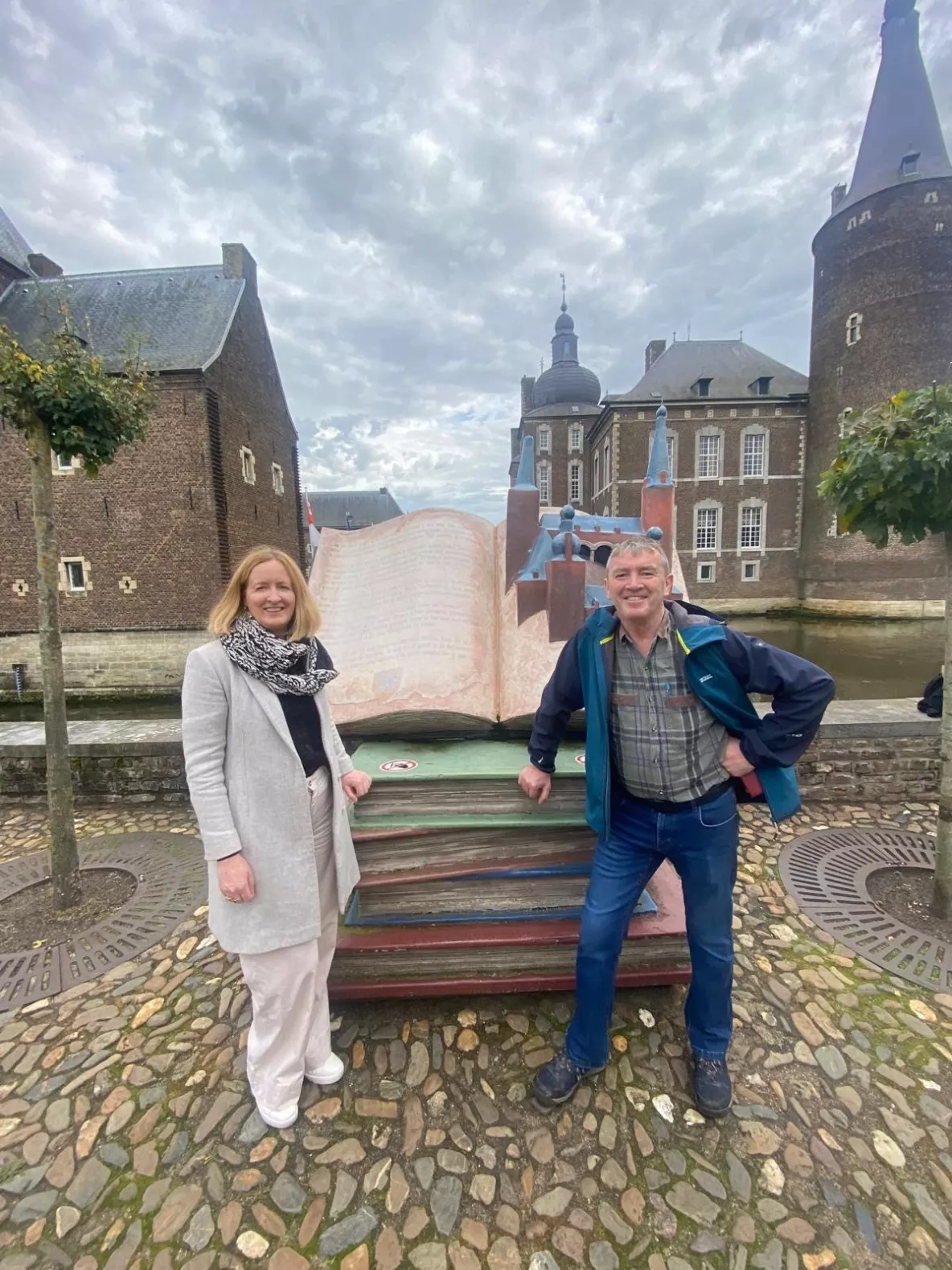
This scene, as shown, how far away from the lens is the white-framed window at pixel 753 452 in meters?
31.9

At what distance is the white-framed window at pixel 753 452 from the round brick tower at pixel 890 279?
332 cm

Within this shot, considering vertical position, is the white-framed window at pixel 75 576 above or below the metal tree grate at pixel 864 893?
above

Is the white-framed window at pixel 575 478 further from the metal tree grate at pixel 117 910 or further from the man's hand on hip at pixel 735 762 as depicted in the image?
the man's hand on hip at pixel 735 762

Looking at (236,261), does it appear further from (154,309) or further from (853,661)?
(853,661)

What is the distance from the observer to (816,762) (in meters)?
4.65

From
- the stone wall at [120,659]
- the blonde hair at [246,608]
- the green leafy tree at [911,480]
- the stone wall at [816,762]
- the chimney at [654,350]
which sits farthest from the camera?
the chimney at [654,350]

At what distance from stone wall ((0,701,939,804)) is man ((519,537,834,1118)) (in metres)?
3.10

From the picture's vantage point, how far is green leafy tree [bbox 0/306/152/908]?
11.2 ft

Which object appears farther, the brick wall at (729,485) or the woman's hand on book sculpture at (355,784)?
the brick wall at (729,485)

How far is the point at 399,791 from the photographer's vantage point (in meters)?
2.50

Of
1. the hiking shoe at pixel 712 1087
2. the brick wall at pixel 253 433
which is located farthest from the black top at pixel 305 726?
the brick wall at pixel 253 433

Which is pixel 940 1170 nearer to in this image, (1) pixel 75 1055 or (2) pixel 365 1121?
(2) pixel 365 1121

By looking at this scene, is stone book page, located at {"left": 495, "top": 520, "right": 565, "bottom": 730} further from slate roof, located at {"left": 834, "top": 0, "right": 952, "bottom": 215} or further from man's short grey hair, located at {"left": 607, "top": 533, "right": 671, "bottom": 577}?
slate roof, located at {"left": 834, "top": 0, "right": 952, "bottom": 215}

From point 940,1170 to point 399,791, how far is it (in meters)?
A: 2.25
